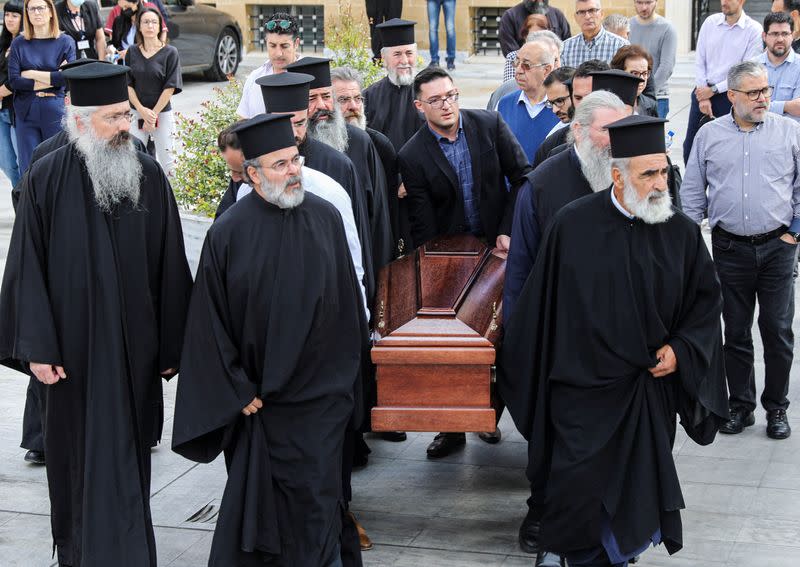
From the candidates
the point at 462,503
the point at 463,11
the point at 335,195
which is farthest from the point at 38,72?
the point at 463,11

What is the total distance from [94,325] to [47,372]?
25 centimetres

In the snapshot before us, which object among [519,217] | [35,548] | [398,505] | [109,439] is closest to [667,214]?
[519,217]

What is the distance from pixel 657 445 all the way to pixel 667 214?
2.90 feet

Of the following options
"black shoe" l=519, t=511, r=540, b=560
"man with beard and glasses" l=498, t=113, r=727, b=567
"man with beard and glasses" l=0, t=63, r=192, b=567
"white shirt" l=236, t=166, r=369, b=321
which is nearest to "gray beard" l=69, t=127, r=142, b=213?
"man with beard and glasses" l=0, t=63, r=192, b=567

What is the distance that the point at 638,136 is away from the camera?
15.5 feet

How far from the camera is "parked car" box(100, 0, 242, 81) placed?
17.8 m

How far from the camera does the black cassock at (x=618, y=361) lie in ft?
15.8

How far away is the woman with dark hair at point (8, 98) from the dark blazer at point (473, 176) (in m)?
5.61

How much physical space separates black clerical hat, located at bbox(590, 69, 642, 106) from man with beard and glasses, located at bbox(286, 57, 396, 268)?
121 centimetres

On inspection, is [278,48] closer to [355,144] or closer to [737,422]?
[355,144]

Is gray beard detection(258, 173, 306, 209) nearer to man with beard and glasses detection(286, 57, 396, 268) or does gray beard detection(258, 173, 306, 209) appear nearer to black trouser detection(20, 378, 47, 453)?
man with beard and glasses detection(286, 57, 396, 268)

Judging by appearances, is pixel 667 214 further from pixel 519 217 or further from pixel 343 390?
pixel 343 390

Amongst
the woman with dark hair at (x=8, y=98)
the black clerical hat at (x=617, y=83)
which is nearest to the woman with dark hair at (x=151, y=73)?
the woman with dark hair at (x=8, y=98)

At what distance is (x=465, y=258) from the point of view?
5965mm
